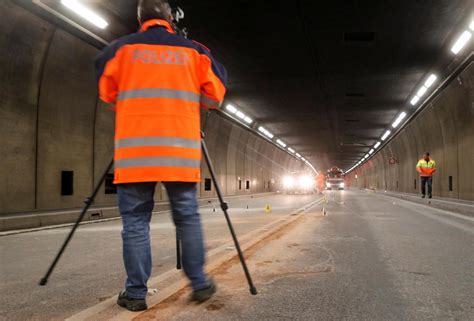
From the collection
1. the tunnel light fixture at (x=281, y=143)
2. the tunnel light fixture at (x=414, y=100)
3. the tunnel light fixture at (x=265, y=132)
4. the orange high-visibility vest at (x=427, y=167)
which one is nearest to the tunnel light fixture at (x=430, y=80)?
the tunnel light fixture at (x=414, y=100)

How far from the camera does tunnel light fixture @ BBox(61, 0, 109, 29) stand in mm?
9977

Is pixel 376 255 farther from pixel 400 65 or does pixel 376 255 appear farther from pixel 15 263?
pixel 400 65

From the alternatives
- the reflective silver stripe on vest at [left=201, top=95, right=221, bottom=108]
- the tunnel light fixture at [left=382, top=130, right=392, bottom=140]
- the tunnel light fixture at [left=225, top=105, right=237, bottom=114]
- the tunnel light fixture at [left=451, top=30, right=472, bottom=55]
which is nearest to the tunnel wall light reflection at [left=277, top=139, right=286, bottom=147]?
the tunnel light fixture at [left=382, top=130, right=392, bottom=140]

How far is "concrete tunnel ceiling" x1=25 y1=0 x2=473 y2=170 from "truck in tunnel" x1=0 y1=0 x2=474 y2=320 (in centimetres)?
8

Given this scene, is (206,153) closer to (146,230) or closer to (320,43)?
(146,230)

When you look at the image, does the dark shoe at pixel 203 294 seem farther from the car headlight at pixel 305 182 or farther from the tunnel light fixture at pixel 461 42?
the car headlight at pixel 305 182

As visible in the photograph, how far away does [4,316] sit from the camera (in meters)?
3.32

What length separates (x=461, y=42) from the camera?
13.3m

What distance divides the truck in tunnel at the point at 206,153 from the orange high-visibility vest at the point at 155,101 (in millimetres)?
12

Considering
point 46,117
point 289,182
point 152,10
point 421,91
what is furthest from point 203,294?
point 289,182

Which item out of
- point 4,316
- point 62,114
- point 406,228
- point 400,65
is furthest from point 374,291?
point 400,65

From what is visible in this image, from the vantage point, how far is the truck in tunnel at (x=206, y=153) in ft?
10.9

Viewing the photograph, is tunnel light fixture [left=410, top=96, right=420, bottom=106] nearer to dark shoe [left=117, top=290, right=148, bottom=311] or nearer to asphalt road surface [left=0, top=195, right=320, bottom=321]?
asphalt road surface [left=0, top=195, right=320, bottom=321]

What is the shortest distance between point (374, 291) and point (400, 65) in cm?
1407
